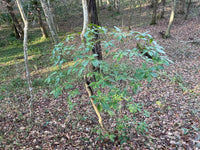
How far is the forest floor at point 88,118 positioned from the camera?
3.60m

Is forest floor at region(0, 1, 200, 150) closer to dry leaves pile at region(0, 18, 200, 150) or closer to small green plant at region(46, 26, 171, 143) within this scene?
dry leaves pile at region(0, 18, 200, 150)

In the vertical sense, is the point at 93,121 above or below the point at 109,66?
below

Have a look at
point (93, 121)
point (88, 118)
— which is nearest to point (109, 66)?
point (93, 121)

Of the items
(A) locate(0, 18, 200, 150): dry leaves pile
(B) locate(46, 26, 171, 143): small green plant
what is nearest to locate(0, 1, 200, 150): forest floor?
(A) locate(0, 18, 200, 150): dry leaves pile

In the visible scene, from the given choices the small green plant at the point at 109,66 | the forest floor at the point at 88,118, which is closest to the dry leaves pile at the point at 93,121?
the forest floor at the point at 88,118

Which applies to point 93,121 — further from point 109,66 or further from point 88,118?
point 109,66

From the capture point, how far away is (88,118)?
4.57m

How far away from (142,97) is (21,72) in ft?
24.9

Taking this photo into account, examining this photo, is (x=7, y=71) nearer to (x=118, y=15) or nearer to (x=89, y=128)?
(x=89, y=128)

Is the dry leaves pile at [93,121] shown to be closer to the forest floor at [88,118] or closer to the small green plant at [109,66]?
the forest floor at [88,118]

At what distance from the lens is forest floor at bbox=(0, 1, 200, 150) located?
3.60 metres

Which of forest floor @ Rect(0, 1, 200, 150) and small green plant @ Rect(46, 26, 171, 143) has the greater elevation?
small green plant @ Rect(46, 26, 171, 143)

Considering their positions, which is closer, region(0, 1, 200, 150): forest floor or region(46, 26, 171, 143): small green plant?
region(46, 26, 171, 143): small green plant

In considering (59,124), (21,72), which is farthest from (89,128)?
(21,72)
